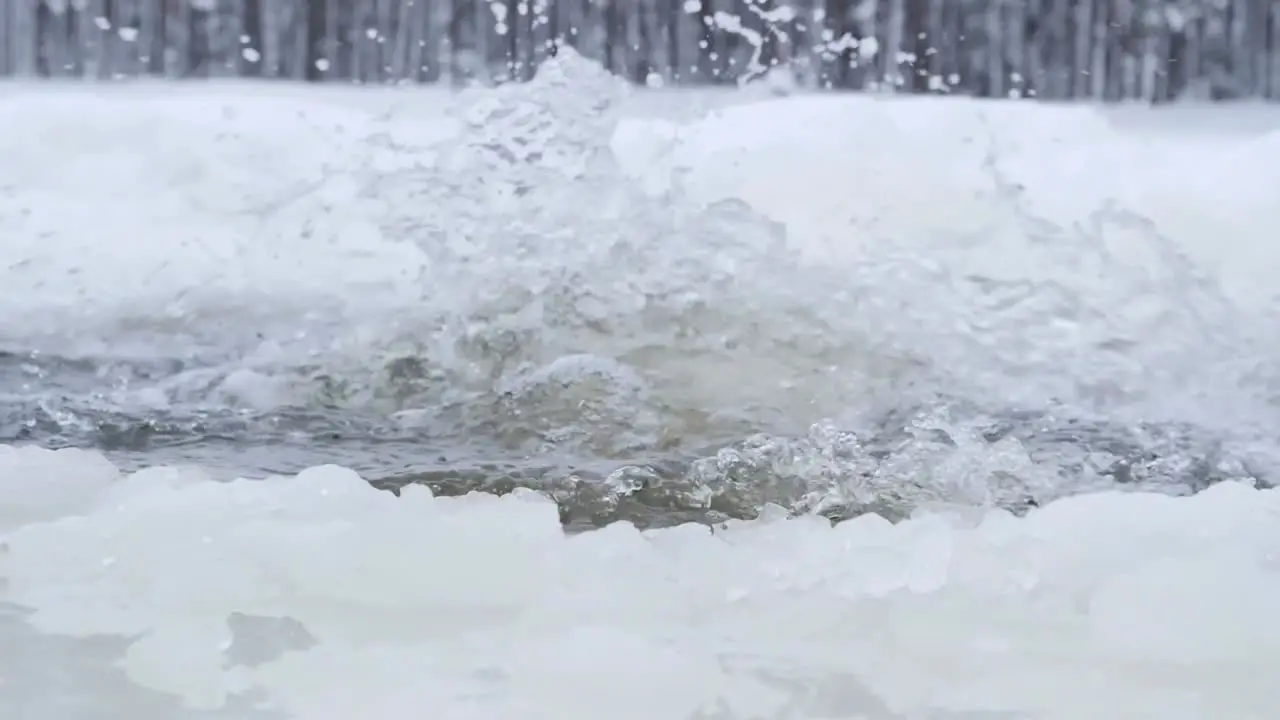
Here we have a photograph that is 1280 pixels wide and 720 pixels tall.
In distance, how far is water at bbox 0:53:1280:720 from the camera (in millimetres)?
1126

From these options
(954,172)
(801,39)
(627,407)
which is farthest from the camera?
(801,39)

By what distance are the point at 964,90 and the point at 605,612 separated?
3529mm

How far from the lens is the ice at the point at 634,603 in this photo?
1.05 metres

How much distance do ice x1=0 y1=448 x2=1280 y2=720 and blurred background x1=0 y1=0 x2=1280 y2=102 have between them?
2972mm

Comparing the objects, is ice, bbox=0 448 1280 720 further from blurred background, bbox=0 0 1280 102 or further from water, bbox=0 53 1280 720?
blurred background, bbox=0 0 1280 102

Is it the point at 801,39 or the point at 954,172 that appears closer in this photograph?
the point at 954,172

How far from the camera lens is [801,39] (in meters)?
4.35

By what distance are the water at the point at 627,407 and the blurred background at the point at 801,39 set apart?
28cm

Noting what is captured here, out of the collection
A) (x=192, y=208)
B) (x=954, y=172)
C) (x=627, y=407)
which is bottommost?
(x=627, y=407)

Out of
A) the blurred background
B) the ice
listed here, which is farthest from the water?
the blurred background

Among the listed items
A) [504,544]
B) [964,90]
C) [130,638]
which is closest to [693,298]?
[504,544]

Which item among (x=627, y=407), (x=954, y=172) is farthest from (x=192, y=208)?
(x=954, y=172)

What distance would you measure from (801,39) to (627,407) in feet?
8.21

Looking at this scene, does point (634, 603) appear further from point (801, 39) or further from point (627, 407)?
point (801, 39)
